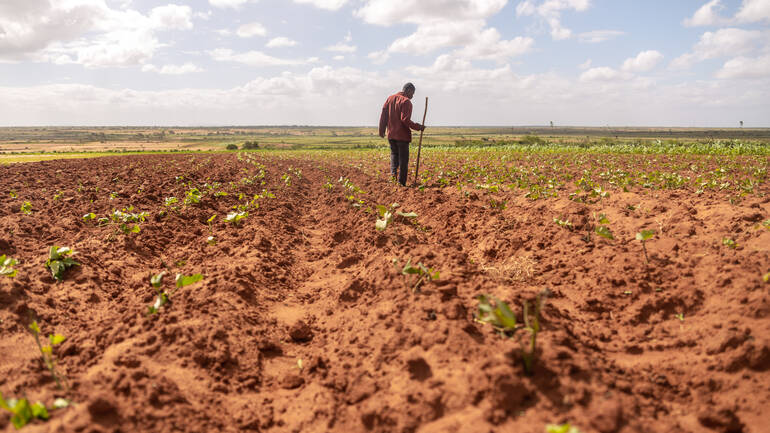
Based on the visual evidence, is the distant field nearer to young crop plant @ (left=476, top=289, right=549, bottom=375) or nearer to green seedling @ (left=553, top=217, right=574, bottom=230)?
green seedling @ (left=553, top=217, right=574, bottom=230)

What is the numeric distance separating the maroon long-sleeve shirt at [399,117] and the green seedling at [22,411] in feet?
27.6

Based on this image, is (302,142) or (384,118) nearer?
(384,118)

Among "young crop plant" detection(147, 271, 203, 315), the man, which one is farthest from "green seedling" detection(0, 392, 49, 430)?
the man

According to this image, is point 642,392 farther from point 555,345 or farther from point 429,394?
point 429,394

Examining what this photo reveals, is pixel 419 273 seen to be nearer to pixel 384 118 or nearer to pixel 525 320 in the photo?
pixel 525 320

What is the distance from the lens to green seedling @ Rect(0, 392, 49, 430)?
2.08m

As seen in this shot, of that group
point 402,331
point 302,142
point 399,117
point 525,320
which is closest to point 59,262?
point 402,331

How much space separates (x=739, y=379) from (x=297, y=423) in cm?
277

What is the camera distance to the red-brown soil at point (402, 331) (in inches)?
91.2

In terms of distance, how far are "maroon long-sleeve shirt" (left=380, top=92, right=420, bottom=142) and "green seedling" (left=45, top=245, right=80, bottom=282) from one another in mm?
7010

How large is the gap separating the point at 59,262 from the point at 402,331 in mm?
3970

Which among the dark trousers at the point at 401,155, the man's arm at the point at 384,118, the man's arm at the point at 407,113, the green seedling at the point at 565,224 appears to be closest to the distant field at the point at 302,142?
the man's arm at the point at 384,118

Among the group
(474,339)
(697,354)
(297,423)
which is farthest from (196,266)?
(697,354)

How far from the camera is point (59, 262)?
4.48 meters
